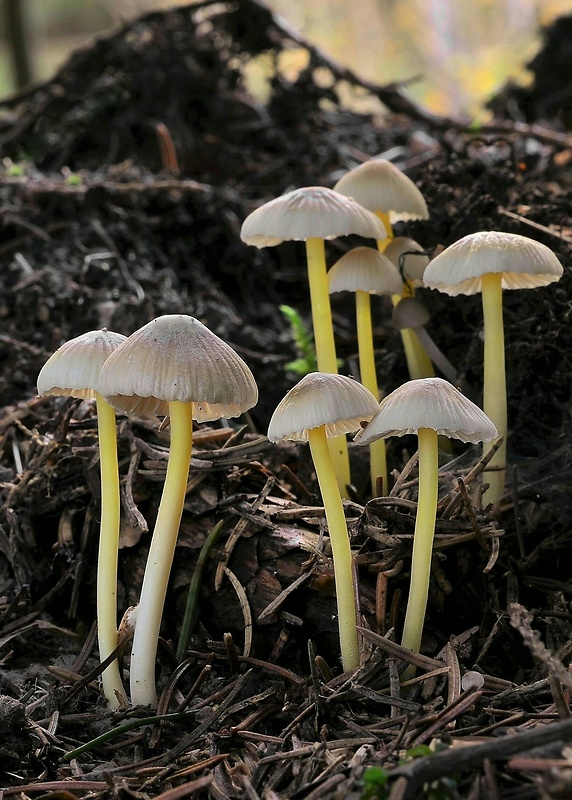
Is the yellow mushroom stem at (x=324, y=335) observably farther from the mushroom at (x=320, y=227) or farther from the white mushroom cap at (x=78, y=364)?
the white mushroom cap at (x=78, y=364)

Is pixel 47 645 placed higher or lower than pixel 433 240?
lower

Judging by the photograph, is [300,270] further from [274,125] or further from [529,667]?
[529,667]

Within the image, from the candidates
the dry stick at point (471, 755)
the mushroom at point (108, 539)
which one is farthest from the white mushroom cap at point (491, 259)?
the dry stick at point (471, 755)

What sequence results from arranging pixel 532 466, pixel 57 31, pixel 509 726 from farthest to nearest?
pixel 57 31 < pixel 532 466 < pixel 509 726

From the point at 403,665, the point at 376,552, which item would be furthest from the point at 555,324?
the point at 403,665

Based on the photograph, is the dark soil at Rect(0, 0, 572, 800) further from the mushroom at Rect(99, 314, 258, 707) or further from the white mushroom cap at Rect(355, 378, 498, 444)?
the white mushroom cap at Rect(355, 378, 498, 444)

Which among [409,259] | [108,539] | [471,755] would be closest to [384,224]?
[409,259]
